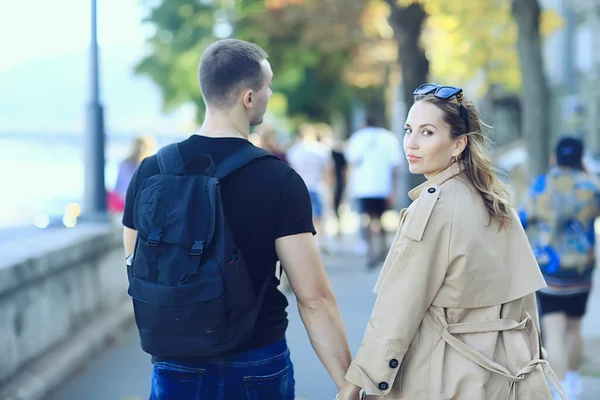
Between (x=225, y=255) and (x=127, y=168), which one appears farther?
(x=127, y=168)

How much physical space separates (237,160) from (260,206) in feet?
0.53

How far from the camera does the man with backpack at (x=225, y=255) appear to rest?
8.70 feet

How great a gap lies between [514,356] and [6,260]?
366 cm

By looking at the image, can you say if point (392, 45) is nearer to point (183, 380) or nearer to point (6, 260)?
point (6, 260)

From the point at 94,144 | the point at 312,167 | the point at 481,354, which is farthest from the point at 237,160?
the point at 312,167

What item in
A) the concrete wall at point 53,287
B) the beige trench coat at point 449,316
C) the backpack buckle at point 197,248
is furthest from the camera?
the concrete wall at point 53,287

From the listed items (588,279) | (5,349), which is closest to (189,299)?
(5,349)

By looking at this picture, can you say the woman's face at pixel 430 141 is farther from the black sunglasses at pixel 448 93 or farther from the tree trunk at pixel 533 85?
the tree trunk at pixel 533 85

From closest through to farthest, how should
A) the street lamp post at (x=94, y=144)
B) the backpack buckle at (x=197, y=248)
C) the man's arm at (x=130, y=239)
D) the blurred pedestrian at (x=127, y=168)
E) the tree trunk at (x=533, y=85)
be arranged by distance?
the backpack buckle at (x=197, y=248), the man's arm at (x=130, y=239), the tree trunk at (x=533, y=85), the street lamp post at (x=94, y=144), the blurred pedestrian at (x=127, y=168)

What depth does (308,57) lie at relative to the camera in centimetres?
2986

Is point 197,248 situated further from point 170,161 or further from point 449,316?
point 449,316

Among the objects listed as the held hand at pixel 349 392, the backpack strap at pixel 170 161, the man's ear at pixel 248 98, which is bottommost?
the held hand at pixel 349 392

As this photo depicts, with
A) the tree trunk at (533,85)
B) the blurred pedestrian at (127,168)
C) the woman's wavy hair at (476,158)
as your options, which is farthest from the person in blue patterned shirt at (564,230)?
the blurred pedestrian at (127,168)

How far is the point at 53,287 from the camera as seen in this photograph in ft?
20.7
